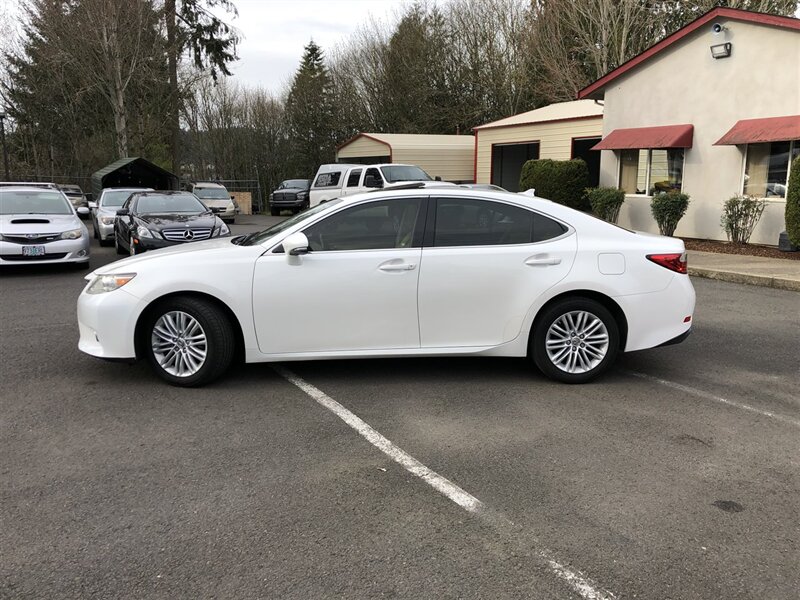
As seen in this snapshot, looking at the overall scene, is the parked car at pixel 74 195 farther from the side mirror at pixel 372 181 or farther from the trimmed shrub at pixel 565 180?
the trimmed shrub at pixel 565 180

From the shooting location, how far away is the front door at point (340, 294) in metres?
5.14

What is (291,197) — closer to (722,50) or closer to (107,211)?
(107,211)

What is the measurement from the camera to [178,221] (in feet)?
41.3

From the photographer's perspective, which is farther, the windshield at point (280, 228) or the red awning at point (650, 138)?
the red awning at point (650, 138)

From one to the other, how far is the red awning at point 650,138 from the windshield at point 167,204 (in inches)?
382

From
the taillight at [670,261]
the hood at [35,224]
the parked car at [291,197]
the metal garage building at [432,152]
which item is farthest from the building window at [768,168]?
the parked car at [291,197]

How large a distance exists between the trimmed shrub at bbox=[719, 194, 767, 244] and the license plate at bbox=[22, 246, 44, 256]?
12.9 m

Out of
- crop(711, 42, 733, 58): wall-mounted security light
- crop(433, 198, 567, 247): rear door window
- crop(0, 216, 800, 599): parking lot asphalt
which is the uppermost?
crop(711, 42, 733, 58): wall-mounted security light

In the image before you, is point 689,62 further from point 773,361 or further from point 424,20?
point 424,20

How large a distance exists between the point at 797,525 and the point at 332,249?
138 inches

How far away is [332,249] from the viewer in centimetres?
528

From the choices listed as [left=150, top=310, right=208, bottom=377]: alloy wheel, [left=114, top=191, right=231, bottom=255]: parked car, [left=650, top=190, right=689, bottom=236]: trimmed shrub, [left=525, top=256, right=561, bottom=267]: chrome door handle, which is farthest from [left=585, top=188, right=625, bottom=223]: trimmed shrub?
[left=150, top=310, right=208, bottom=377]: alloy wheel

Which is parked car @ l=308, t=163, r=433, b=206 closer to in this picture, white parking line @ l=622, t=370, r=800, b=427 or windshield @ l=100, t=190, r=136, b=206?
windshield @ l=100, t=190, r=136, b=206

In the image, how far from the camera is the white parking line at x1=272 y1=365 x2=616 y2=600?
110 inches
